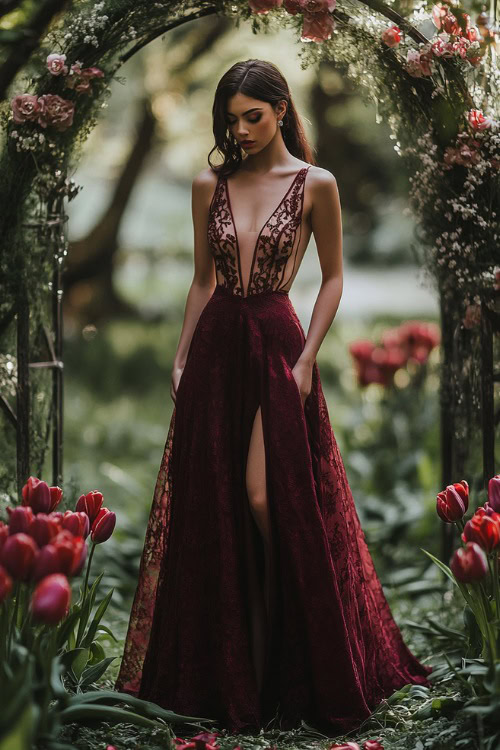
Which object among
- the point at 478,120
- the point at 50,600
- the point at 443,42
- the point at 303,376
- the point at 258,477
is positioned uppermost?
the point at 443,42

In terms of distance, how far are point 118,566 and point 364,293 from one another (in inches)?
551

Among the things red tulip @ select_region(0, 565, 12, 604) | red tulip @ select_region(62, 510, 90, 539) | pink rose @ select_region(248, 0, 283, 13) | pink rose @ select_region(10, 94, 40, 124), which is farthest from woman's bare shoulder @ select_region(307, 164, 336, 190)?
red tulip @ select_region(0, 565, 12, 604)

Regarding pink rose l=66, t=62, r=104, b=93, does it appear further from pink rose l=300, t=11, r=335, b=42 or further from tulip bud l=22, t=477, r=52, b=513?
tulip bud l=22, t=477, r=52, b=513

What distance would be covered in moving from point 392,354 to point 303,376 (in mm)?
3811

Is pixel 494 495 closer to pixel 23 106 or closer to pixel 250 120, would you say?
pixel 250 120

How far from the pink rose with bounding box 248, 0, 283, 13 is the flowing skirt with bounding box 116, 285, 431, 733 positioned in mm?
1182

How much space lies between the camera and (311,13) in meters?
3.94

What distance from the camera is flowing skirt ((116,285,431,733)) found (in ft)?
11.8

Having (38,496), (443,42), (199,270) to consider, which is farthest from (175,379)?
(443,42)

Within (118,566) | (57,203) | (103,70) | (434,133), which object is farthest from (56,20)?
(118,566)

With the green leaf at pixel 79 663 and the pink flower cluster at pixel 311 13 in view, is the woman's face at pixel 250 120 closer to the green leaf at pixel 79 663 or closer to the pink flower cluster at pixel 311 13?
the pink flower cluster at pixel 311 13

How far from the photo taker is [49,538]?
277 cm

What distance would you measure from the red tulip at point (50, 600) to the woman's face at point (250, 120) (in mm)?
1837

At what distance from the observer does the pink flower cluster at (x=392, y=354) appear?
24.0 ft
